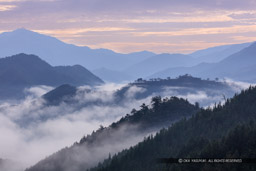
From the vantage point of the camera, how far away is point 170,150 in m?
188

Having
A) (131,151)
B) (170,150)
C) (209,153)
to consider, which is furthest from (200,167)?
(131,151)

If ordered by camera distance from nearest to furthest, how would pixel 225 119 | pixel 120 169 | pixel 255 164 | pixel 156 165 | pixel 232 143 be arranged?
pixel 255 164, pixel 232 143, pixel 156 165, pixel 120 169, pixel 225 119

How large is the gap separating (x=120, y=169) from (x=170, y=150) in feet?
74.9

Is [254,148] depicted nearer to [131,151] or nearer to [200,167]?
[200,167]

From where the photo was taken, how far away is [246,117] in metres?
194

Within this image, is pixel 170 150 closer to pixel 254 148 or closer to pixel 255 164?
pixel 254 148

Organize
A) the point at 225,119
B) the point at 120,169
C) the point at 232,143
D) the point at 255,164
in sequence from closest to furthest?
the point at 255,164 → the point at 232,143 → the point at 120,169 → the point at 225,119

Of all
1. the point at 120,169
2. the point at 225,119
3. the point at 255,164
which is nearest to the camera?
the point at 255,164

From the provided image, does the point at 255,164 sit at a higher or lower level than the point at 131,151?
higher

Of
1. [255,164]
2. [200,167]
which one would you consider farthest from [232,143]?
[255,164]

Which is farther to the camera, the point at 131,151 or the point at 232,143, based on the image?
the point at 131,151

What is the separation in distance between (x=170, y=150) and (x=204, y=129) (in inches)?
791

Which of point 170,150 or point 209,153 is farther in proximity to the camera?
point 170,150

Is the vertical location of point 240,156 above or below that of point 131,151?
above
